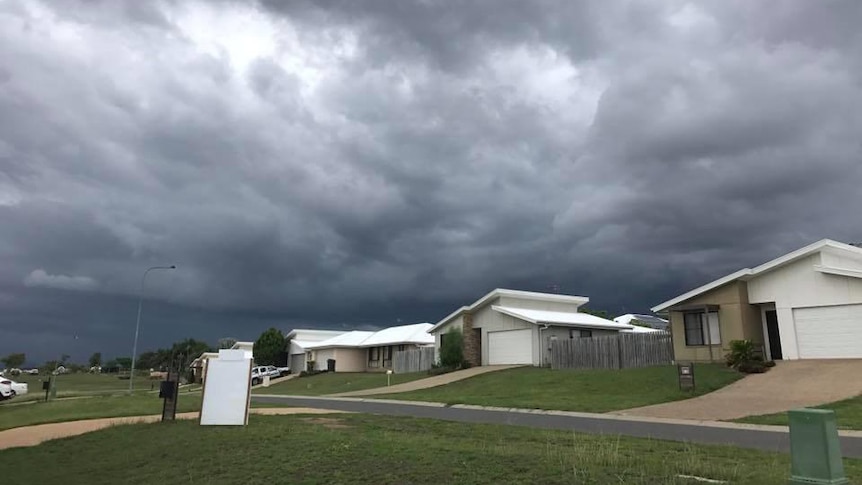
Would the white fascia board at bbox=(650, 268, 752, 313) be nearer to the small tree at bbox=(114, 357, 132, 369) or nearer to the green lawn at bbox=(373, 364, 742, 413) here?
the green lawn at bbox=(373, 364, 742, 413)

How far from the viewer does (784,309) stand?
2872cm

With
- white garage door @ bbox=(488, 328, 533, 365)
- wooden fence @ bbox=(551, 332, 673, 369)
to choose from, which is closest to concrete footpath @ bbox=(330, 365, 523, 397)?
white garage door @ bbox=(488, 328, 533, 365)

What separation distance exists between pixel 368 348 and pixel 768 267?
40325 mm

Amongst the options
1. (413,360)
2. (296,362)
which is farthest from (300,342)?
(413,360)

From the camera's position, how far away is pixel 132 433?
50.3 ft

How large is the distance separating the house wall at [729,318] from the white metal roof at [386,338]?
26.1 meters

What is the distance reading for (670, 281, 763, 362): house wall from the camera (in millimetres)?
29766

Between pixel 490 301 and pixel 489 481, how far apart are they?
36.1m

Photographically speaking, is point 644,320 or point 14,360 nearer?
point 644,320

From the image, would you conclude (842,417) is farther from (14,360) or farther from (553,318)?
(14,360)

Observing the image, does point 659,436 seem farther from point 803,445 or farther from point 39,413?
point 39,413

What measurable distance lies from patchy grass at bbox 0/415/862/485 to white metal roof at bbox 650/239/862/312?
20402 millimetres

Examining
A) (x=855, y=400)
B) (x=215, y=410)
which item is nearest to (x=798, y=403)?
(x=855, y=400)

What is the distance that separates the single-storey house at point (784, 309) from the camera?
87.7ft
